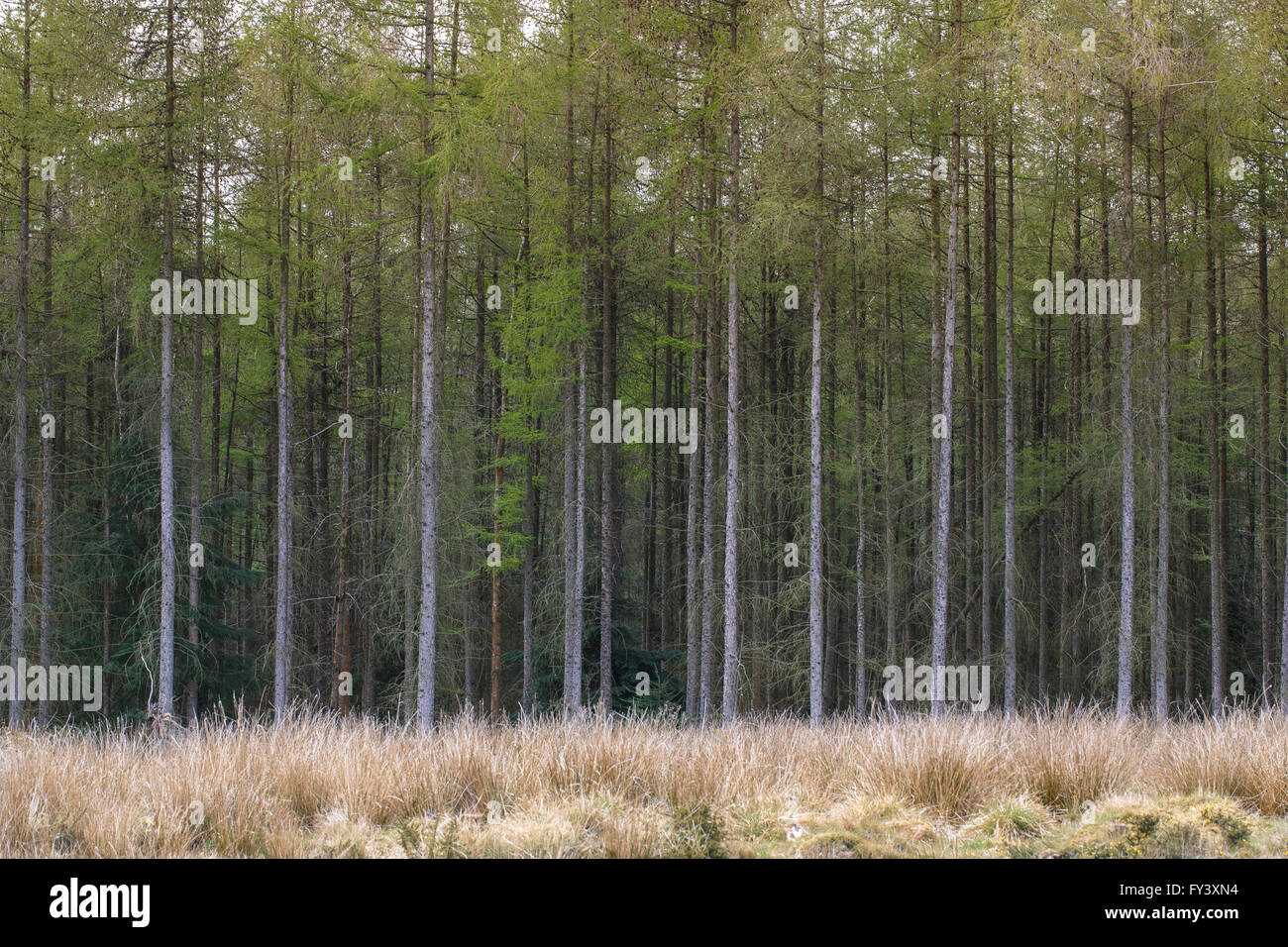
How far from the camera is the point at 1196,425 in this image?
19.4 meters

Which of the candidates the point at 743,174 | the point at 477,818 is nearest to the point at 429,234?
the point at 743,174

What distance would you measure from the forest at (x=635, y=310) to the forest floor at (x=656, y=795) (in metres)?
4.98

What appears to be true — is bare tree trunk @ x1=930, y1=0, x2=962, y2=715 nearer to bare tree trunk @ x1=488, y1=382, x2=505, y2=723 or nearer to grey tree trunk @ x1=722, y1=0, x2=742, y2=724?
grey tree trunk @ x1=722, y1=0, x2=742, y2=724

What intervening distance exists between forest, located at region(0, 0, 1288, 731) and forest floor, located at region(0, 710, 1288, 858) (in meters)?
4.98

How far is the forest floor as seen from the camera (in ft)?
17.7

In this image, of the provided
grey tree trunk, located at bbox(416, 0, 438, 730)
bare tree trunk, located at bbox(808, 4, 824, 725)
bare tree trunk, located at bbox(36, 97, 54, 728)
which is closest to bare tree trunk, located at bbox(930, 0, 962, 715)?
bare tree trunk, located at bbox(808, 4, 824, 725)

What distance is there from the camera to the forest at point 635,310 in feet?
44.0

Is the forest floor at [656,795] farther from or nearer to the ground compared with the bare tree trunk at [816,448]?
nearer to the ground

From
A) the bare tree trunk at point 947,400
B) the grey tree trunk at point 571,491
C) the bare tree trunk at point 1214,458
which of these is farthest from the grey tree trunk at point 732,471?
the bare tree trunk at point 1214,458

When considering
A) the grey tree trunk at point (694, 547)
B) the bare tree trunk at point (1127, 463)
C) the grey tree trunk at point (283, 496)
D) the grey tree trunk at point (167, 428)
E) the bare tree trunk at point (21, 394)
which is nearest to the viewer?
the bare tree trunk at point (1127, 463)

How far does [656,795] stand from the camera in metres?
6.52

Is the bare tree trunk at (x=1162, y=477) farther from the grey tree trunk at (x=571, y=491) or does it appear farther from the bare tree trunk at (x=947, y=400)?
the grey tree trunk at (x=571, y=491)

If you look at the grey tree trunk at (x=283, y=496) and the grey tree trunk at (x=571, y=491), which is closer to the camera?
the grey tree trunk at (x=571, y=491)

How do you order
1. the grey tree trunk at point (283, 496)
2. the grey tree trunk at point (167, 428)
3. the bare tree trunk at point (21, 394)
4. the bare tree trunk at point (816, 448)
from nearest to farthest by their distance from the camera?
1. the bare tree trunk at point (816, 448)
2. the grey tree trunk at point (167, 428)
3. the bare tree trunk at point (21, 394)
4. the grey tree trunk at point (283, 496)
